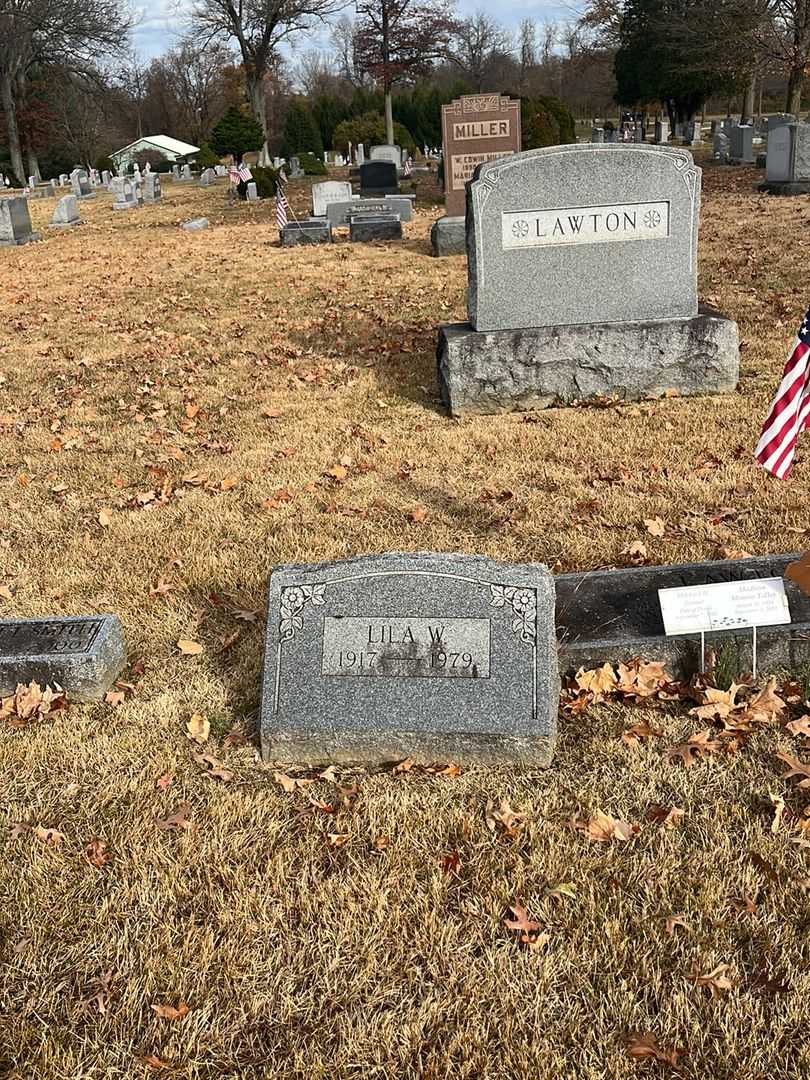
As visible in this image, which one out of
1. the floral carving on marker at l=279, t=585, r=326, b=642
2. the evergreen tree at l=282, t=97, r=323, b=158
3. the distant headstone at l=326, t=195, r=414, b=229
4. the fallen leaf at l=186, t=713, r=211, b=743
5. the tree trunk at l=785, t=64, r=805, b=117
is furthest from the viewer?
the evergreen tree at l=282, t=97, r=323, b=158

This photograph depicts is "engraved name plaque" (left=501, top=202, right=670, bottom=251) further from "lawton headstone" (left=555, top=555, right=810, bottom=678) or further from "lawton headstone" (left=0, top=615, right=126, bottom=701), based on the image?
"lawton headstone" (left=0, top=615, right=126, bottom=701)

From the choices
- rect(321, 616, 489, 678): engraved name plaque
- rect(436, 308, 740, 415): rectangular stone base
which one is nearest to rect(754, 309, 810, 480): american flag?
rect(321, 616, 489, 678): engraved name plaque

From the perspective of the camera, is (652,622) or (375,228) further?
(375,228)

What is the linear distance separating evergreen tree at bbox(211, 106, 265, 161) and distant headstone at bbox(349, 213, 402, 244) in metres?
26.5

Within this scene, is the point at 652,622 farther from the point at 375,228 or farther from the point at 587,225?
the point at 375,228

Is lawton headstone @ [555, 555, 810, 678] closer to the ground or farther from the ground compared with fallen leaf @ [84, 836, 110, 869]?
farther from the ground

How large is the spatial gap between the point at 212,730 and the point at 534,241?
190 inches

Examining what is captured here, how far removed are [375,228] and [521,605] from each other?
1617 cm

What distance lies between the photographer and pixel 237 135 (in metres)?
41.3

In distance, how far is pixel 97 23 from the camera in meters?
45.1

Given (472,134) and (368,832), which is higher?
(472,134)

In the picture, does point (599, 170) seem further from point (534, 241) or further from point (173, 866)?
point (173, 866)

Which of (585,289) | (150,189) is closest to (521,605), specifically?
(585,289)

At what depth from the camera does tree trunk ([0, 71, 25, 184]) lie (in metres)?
47.1
